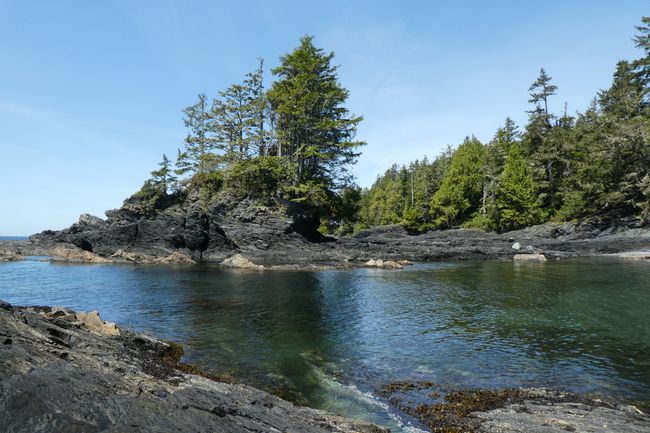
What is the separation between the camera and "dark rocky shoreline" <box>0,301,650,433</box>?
6.12 meters

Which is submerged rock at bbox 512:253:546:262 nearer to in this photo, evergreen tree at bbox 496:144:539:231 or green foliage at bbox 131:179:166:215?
evergreen tree at bbox 496:144:539:231

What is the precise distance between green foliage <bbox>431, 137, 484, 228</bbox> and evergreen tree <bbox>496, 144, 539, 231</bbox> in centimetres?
1086

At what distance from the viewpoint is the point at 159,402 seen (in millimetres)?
7109

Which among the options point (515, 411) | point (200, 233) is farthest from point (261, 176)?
point (515, 411)

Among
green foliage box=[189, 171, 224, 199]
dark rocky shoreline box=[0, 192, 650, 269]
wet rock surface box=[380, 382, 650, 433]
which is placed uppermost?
green foliage box=[189, 171, 224, 199]

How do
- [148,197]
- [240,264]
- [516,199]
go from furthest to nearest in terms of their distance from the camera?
[516,199] < [148,197] < [240,264]

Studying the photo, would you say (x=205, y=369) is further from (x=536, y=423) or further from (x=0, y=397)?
(x=536, y=423)

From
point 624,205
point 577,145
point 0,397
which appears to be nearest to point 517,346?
point 0,397

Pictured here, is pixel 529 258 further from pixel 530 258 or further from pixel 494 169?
pixel 494 169

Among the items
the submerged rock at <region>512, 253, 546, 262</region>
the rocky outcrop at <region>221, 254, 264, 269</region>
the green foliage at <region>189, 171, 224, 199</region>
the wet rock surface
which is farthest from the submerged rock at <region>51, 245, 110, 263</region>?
the submerged rock at <region>512, 253, 546, 262</region>

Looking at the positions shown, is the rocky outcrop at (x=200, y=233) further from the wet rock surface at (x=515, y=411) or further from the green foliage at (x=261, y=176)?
the wet rock surface at (x=515, y=411)

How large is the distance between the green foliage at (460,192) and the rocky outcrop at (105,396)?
85.7m

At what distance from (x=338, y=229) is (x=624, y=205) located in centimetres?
7125

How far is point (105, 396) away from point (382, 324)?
49.0 feet
